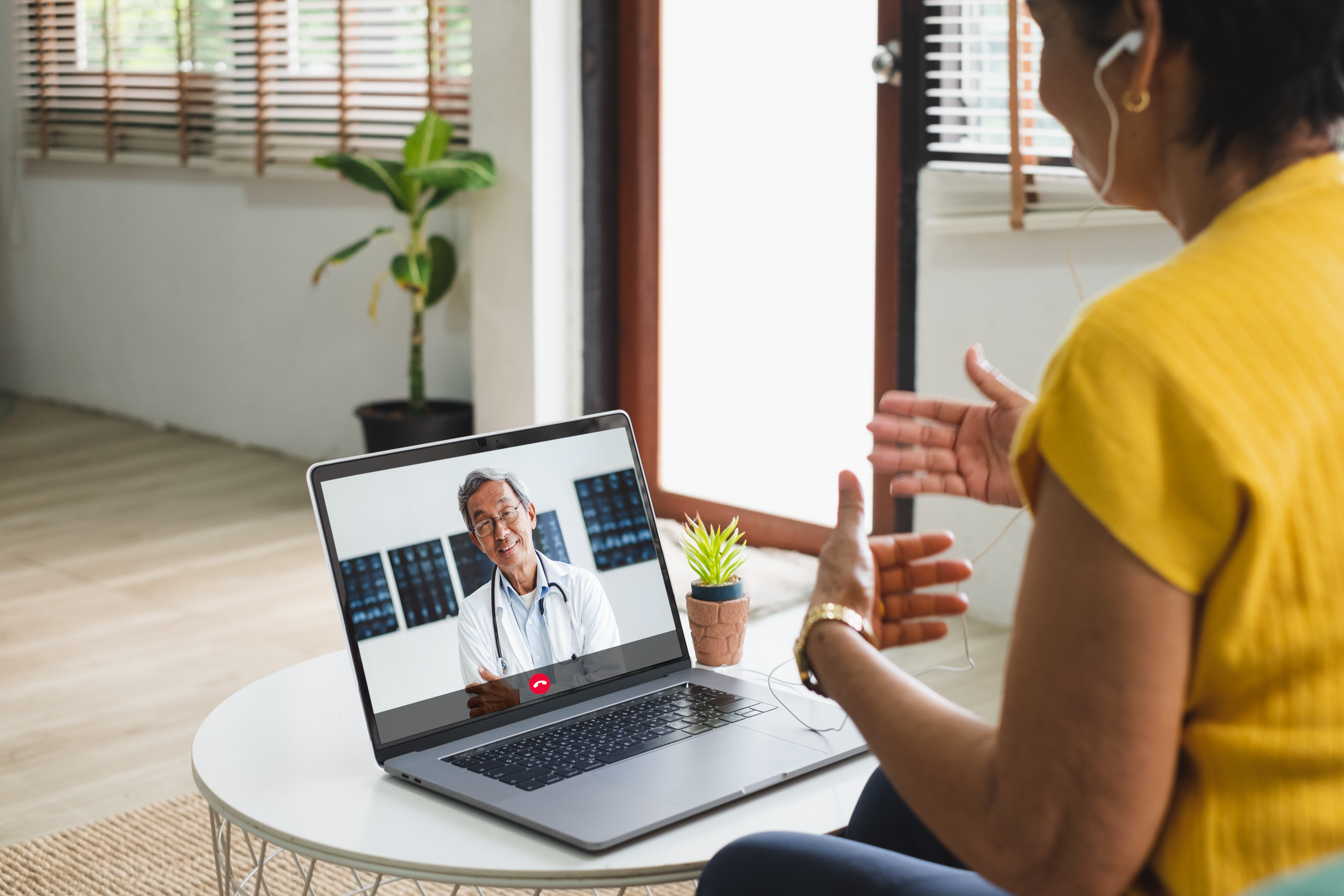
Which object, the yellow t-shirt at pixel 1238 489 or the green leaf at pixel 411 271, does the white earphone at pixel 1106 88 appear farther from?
the green leaf at pixel 411 271

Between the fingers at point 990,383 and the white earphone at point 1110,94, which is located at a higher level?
the white earphone at point 1110,94

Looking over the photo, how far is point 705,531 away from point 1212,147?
82 centimetres

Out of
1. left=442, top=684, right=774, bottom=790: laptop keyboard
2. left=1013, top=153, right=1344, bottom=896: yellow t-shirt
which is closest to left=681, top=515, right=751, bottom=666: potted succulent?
left=442, top=684, right=774, bottom=790: laptop keyboard

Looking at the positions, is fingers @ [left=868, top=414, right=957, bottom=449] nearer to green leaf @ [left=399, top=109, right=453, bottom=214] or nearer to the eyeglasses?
the eyeglasses

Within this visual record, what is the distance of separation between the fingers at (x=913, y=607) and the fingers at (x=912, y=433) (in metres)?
0.17

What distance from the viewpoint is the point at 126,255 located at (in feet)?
17.1

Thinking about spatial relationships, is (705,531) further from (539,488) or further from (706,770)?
(706,770)

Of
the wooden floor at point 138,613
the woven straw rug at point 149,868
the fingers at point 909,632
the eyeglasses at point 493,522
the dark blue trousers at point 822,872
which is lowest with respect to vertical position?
the woven straw rug at point 149,868

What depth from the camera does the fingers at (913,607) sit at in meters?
0.95

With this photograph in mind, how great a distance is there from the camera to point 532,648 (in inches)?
47.8

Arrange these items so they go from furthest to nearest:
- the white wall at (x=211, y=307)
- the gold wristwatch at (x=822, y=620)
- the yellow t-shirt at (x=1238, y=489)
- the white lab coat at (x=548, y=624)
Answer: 1. the white wall at (x=211, y=307)
2. the white lab coat at (x=548, y=624)
3. the gold wristwatch at (x=822, y=620)
4. the yellow t-shirt at (x=1238, y=489)

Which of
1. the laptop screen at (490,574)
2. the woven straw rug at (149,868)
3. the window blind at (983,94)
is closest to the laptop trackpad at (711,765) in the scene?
the laptop screen at (490,574)

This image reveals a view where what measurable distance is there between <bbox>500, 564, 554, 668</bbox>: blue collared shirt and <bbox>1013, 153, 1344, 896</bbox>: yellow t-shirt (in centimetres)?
60

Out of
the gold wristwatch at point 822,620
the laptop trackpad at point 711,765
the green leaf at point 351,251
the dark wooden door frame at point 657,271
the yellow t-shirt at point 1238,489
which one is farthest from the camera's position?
the green leaf at point 351,251
